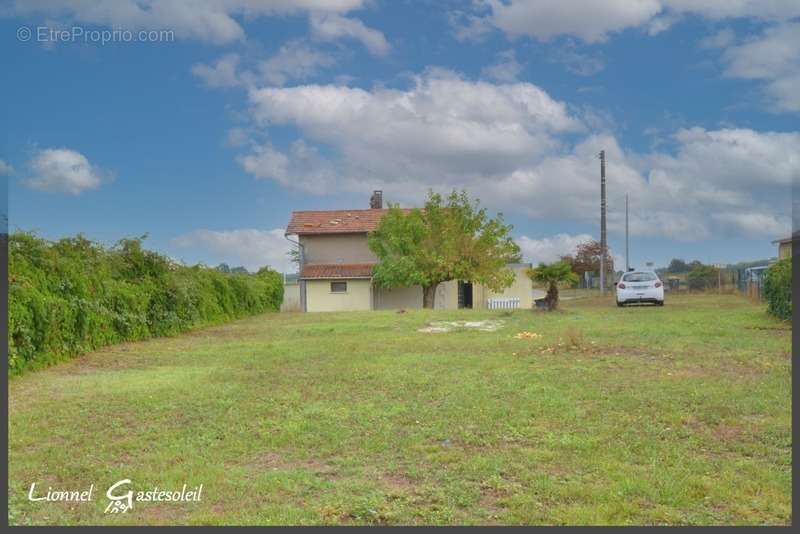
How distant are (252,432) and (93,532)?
2273 mm

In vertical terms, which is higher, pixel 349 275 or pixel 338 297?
pixel 349 275

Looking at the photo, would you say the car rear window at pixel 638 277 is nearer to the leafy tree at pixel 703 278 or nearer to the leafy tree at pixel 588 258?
the leafy tree at pixel 703 278

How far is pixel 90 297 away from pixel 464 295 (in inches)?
1093

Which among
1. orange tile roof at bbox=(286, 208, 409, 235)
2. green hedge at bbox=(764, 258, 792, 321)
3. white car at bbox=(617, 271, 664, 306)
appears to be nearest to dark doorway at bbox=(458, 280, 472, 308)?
orange tile roof at bbox=(286, 208, 409, 235)

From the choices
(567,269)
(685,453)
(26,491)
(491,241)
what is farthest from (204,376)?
(491,241)

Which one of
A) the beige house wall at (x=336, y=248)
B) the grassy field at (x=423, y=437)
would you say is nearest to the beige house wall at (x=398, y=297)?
the beige house wall at (x=336, y=248)

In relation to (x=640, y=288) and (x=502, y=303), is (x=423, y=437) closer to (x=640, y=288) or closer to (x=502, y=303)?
(x=640, y=288)

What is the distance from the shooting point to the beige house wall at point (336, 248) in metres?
38.8

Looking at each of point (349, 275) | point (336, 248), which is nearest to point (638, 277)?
point (349, 275)

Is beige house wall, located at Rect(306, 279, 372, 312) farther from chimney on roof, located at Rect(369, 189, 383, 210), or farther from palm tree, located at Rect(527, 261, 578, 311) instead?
palm tree, located at Rect(527, 261, 578, 311)

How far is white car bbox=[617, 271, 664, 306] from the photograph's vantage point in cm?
2592

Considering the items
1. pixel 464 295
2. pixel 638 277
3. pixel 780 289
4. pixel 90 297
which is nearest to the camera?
pixel 90 297

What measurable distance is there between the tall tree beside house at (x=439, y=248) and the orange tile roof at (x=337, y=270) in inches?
49.3

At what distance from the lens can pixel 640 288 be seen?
26.0 m
